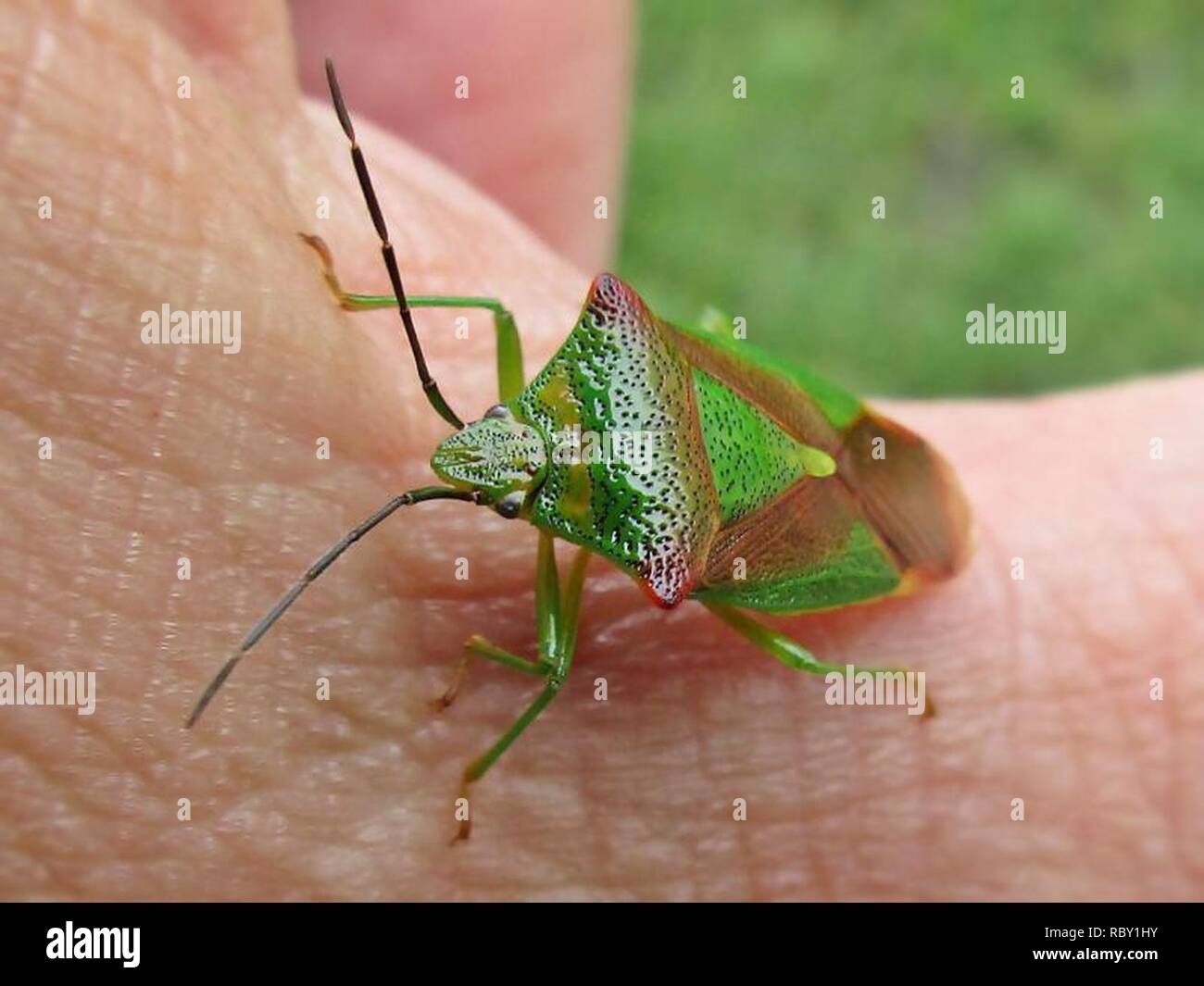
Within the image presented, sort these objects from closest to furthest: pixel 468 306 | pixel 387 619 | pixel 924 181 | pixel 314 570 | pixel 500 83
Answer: pixel 314 570
pixel 387 619
pixel 468 306
pixel 500 83
pixel 924 181

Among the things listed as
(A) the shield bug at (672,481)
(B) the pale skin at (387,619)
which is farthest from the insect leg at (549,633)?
(B) the pale skin at (387,619)

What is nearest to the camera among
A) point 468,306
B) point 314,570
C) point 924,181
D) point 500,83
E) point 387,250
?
point 314,570

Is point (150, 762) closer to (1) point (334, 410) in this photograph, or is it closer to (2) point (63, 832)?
(2) point (63, 832)

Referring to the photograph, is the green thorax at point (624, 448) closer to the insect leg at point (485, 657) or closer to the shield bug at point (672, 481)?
the shield bug at point (672, 481)

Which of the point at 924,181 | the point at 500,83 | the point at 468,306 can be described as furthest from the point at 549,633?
the point at 924,181

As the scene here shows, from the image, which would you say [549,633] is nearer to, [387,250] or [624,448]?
[624,448]

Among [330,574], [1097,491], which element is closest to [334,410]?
[330,574]
